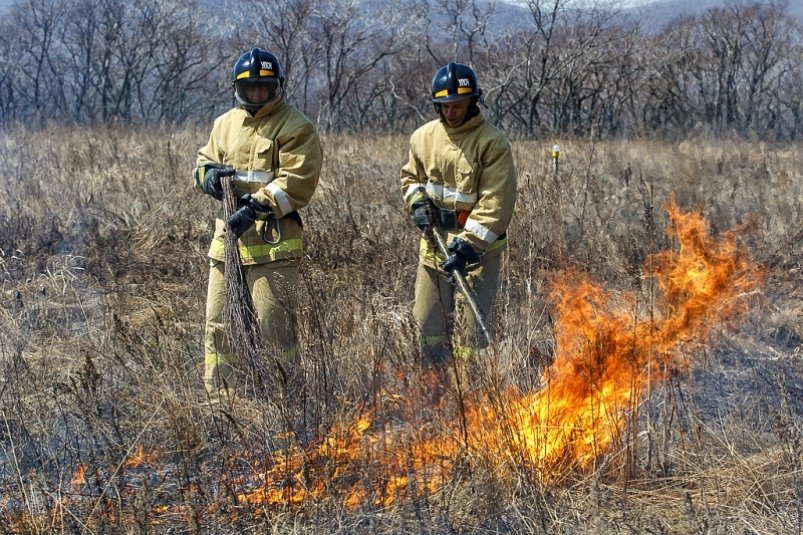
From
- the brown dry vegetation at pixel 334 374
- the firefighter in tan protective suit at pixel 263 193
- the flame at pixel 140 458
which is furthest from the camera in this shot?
the firefighter in tan protective suit at pixel 263 193

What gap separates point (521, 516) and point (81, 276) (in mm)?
4687

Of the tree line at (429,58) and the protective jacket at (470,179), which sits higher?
the tree line at (429,58)

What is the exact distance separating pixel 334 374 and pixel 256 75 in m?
1.55

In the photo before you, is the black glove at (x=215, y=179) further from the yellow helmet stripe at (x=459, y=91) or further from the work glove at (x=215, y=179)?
the yellow helmet stripe at (x=459, y=91)

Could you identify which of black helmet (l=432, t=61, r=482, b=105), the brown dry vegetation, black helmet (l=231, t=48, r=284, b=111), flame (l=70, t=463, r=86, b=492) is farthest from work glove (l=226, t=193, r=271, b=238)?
flame (l=70, t=463, r=86, b=492)

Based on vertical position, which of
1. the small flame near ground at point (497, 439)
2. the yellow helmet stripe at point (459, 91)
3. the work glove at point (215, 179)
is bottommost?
the small flame near ground at point (497, 439)

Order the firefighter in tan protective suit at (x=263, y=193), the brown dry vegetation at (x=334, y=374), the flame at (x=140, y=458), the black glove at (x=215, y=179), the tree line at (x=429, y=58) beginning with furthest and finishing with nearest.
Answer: the tree line at (x=429, y=58)
the black glove at (x=215, y=179)
the firefighter in tan protective suit at (x=263, y=193)
the flame at (x=140, y=458)
the brown dry vegetation at (x=334, y=374)

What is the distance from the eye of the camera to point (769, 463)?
2764 millimetres

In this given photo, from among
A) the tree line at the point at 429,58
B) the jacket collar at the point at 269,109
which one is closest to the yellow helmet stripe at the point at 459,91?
the jacket collar at the point at 269,109

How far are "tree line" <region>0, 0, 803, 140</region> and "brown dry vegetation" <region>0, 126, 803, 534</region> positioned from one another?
1428cm

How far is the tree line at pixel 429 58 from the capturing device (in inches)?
919

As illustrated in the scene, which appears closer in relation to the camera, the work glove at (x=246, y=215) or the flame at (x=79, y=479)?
the flame at (x=79, y=479)

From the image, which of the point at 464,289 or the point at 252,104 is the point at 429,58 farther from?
the point at 464,289

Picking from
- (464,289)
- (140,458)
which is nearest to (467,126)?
(464,289)
